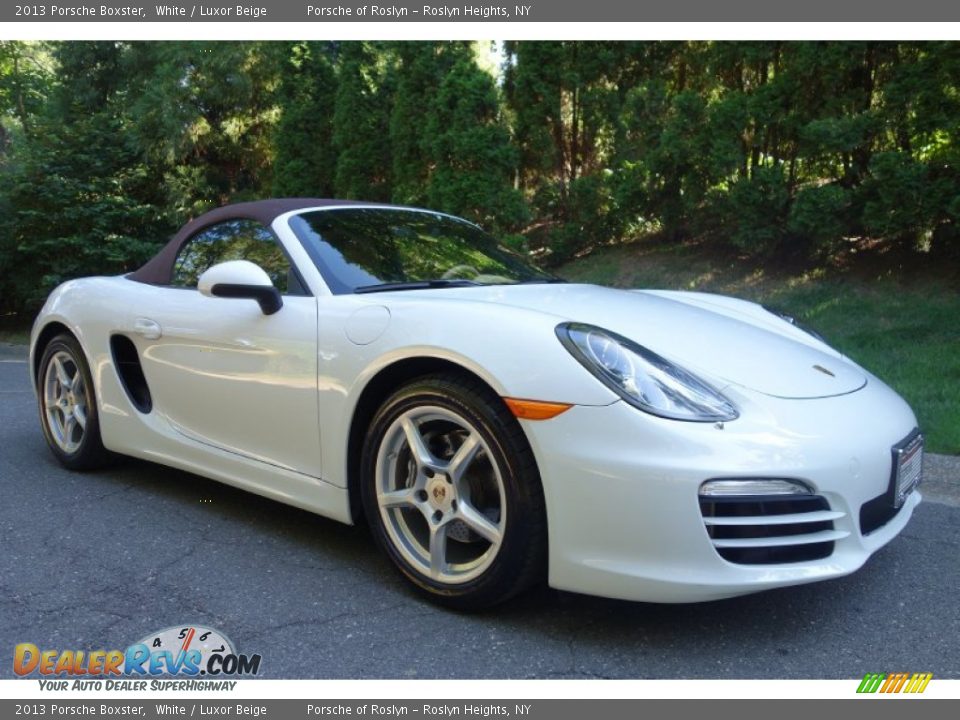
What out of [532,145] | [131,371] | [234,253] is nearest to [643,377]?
[234,253]

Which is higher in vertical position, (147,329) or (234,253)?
(234,253)

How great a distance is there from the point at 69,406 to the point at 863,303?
6.25 meters

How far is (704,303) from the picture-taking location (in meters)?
3.65

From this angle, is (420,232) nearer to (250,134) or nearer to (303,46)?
(303,46)

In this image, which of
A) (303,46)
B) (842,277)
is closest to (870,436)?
(842,277)

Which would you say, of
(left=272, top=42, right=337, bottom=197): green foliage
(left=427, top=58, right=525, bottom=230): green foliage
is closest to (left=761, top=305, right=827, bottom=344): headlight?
(left=427, top=58, right=525, bottom=230): green foliage

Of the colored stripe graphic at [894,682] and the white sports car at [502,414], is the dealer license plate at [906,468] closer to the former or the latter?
the white sports car at [502,414]

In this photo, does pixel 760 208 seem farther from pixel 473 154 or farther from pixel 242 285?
pixel 242 285

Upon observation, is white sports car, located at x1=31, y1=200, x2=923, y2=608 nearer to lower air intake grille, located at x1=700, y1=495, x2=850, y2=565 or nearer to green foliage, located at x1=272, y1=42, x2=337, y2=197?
lower air intake grille, located at x1=700, y1=495, x2=850, y2=565

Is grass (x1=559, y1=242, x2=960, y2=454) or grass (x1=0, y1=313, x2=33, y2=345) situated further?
grass (x1=0, y1=313, x2=33, y2=345)

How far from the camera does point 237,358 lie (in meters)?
3.12

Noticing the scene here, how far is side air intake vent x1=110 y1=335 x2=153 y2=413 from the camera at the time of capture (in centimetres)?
371

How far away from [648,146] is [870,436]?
22.4 ft

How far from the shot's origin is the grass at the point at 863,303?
16.9 feet
